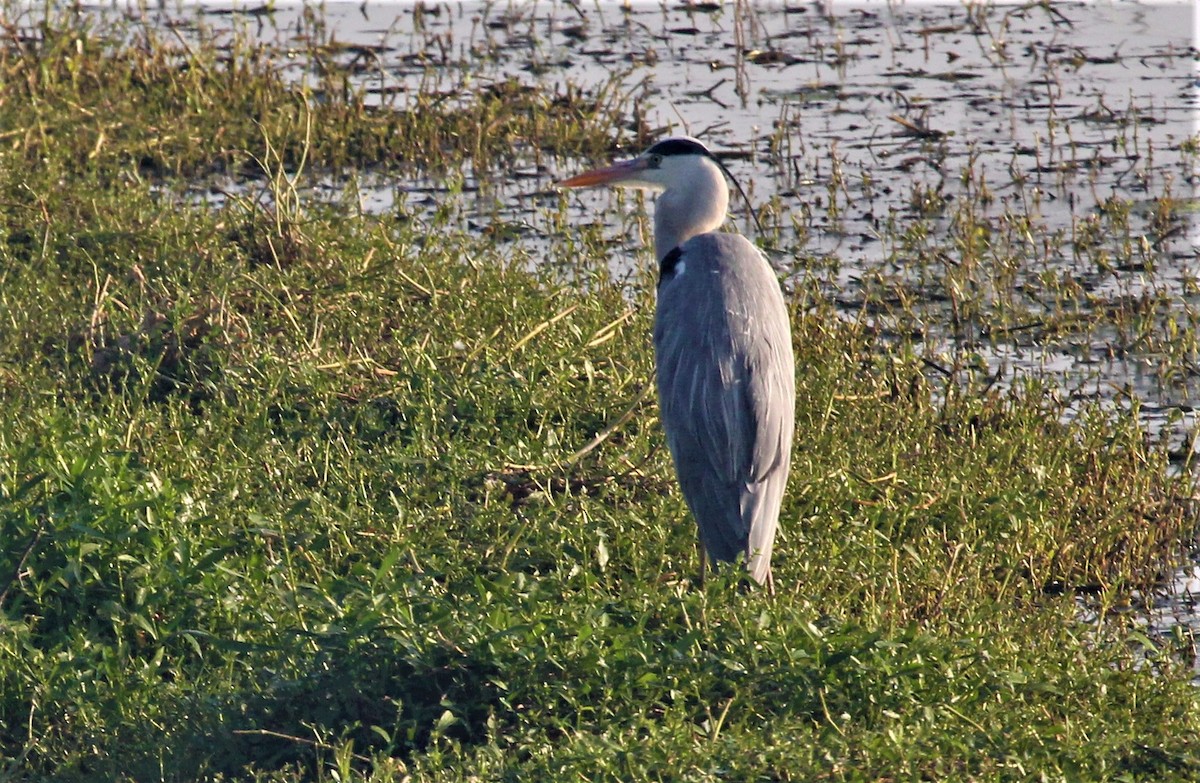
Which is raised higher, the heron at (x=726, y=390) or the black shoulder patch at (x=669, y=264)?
the black shoulder patch at (x=669, y=264)

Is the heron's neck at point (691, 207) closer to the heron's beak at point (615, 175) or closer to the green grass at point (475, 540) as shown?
the heron's beak at point (615, 175)

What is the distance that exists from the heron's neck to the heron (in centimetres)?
33

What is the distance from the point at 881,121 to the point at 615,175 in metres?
4.29

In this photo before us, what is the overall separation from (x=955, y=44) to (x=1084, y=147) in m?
2.36

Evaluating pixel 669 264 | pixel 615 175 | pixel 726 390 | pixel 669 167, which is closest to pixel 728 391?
pixel 726 390

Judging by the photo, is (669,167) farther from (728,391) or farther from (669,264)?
(728,391)

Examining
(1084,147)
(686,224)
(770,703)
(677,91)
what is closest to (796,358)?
(686,224)

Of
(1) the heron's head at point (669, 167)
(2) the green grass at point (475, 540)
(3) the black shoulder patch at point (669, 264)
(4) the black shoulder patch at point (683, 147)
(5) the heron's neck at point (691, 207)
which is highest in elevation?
(4) the black shoulder patch at point (683, 147)

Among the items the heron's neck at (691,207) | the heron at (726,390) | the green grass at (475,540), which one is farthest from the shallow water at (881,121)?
the heron at (726,390)

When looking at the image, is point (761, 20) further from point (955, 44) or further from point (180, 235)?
point (180, 235)

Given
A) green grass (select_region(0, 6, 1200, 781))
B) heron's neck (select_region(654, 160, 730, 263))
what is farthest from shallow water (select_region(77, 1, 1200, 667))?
heron's neck (select_region(654, 160, 730, 263))

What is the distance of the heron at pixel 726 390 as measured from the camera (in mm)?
4516

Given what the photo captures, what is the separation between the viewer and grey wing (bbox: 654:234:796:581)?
14.8ft

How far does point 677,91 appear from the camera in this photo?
10.4m
